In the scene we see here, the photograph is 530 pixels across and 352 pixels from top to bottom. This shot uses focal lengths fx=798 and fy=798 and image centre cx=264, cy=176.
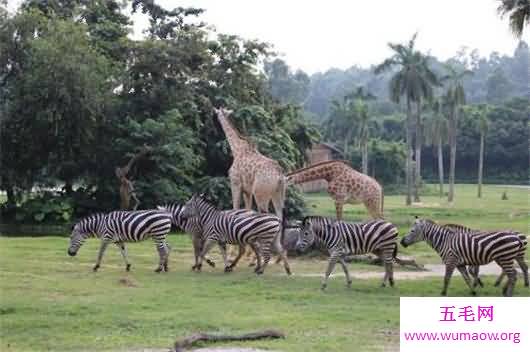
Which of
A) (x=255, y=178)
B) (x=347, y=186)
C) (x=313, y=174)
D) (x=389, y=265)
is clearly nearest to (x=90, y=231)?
(x=255, y=178)

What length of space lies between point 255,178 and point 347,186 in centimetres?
195

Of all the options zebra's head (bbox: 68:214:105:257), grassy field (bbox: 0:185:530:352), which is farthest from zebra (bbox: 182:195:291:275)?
zebra's head (bbox: 68:214:105:257)

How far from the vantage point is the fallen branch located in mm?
8375

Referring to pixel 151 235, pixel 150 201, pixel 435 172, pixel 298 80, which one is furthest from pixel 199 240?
pixel 298 80

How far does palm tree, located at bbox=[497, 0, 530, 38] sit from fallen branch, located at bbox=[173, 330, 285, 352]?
1757cm

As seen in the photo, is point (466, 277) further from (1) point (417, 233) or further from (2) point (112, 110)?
(2) point (112, 110)

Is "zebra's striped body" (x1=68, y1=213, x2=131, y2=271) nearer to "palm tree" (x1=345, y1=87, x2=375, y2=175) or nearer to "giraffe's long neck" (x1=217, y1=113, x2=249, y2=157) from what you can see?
"giraffe's long neck" (x1=217, y1=113, x2=249, y2=157)

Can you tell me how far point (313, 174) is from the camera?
17.2 m

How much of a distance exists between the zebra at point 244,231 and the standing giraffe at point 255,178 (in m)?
1.61

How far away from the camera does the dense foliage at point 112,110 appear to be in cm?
2450

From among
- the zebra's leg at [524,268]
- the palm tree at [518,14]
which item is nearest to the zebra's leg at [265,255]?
the zebra's leg at [524,268]

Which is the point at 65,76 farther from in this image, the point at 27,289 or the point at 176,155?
the point at 27,289

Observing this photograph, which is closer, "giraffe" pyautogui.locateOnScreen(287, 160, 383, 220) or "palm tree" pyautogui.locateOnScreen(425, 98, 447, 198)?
"giraffe" pyautogui.locateOnScreen(287, 160, 383, 220)

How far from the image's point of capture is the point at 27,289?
1204 cm
